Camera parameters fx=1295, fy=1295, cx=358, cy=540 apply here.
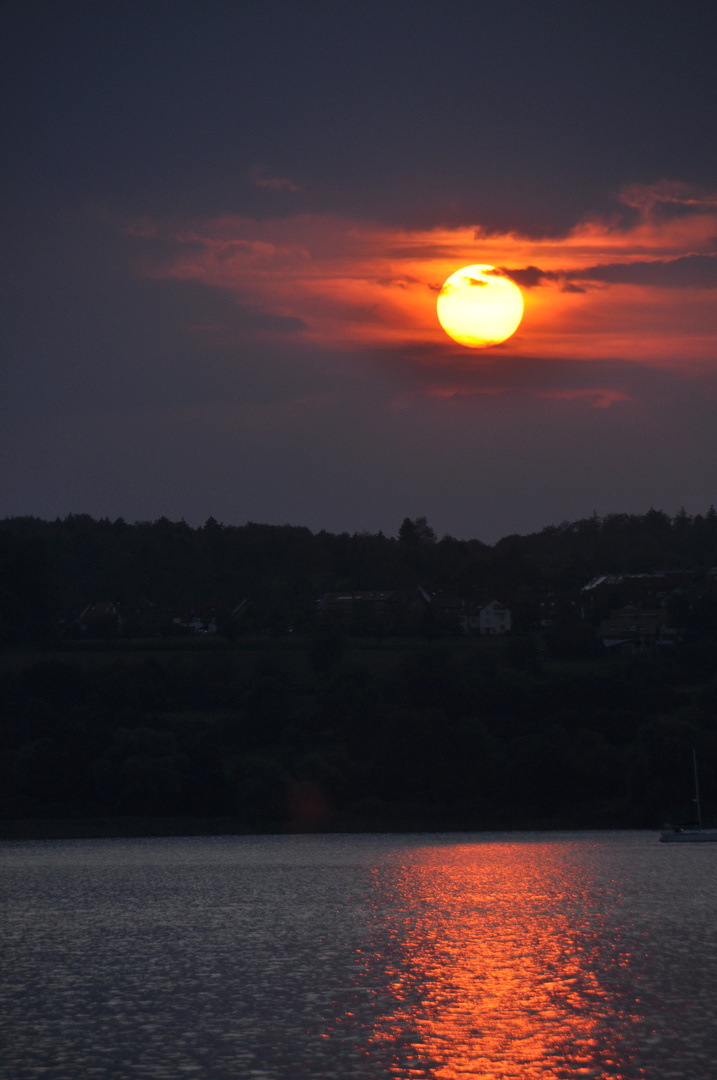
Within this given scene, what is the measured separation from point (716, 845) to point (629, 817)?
34.0 feet

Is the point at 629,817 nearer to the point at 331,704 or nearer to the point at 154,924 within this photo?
the point at 331,704

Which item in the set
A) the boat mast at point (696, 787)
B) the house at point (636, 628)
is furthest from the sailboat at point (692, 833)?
the house at point (636, 628)

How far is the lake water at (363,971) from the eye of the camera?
28.4 metres

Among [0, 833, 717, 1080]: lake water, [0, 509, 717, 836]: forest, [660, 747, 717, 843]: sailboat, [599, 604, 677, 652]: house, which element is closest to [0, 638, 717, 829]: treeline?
[0, 509, 717, 836]: forest

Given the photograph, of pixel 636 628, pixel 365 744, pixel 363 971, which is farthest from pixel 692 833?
pixel 636 628

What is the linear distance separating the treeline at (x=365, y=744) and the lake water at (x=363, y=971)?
907 inches

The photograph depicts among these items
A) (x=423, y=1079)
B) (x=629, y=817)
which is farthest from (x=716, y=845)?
(x=423, y=1079)

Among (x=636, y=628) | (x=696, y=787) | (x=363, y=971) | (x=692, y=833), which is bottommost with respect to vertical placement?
(x=363, y=971)

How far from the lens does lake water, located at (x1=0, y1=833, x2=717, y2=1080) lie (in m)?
28.4

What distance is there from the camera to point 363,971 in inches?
1585

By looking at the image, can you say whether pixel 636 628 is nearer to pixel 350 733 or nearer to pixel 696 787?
pixel 350 733

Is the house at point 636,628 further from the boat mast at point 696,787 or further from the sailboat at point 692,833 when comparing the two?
the sailboat at point 692,833

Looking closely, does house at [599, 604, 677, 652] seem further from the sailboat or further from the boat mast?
the sailboat

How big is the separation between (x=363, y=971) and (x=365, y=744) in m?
74.1
